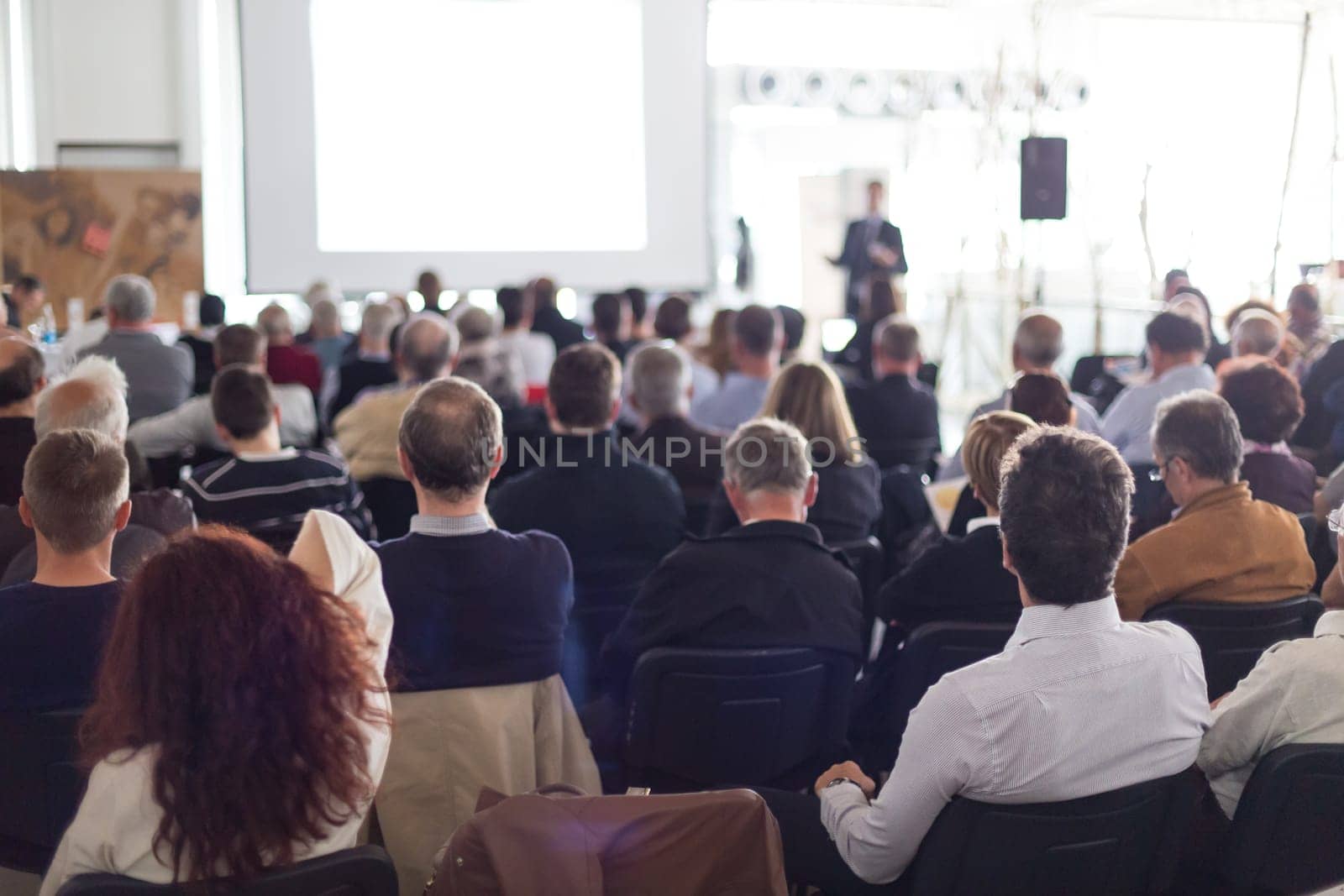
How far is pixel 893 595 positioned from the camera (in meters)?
2.64

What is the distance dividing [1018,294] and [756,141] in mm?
6098

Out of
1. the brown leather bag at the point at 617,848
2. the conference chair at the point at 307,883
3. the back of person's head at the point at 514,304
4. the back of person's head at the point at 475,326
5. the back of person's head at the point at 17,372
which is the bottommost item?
the conference chair at the point at 307,883

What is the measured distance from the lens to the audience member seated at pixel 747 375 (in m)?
4.86

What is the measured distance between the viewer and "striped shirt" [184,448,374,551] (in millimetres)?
3188

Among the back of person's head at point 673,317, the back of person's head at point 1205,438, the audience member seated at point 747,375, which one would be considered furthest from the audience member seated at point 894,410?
the back of person's head at point 1205,438

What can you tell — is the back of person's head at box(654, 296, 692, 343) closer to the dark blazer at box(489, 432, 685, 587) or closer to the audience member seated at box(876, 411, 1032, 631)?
the dark blazer at box(489, 432, 685, 587)

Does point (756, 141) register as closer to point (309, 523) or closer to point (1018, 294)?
point (1018, 294)

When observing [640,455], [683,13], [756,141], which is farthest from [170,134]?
[640,455]

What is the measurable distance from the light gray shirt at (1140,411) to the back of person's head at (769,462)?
6.38ft

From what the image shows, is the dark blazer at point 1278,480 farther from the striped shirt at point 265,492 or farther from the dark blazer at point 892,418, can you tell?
the striped shirt at point 265,492

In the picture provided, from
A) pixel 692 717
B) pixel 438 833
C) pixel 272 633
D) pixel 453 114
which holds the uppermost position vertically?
pixel 453 114

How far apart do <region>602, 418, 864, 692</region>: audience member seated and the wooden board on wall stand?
7573mm

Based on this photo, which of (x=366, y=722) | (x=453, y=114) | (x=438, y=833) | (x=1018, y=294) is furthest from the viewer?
(x=1018, y=294)

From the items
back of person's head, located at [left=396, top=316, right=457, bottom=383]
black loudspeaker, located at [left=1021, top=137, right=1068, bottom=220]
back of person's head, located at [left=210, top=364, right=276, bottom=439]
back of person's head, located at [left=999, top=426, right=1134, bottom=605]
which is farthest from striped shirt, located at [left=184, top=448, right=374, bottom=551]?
black loudspeaker, located at [left=1021, top=137, right=1068, bottom=220]
